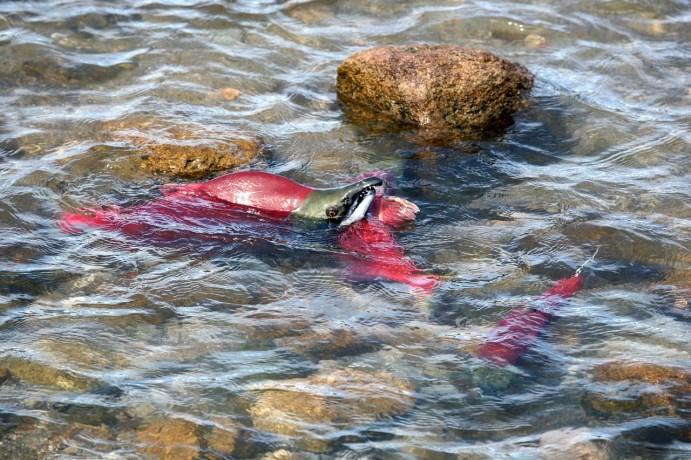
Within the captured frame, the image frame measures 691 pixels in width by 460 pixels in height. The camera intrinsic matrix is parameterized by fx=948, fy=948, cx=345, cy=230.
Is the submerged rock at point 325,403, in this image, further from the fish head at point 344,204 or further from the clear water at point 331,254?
the fish head at point 344,204

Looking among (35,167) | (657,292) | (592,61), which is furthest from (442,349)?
(592,61)

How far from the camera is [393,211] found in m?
6.92

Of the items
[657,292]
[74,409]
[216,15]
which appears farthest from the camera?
[216,15]

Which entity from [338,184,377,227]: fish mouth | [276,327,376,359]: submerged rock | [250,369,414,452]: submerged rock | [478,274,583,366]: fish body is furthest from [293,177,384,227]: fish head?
[250,369,414,452]: submerged rock

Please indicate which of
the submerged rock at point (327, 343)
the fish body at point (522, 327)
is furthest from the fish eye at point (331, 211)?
the fish body at point (522, 327)

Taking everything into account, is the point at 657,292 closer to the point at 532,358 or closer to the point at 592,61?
the point at 532,358

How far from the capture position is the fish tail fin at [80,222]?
675 centimetres

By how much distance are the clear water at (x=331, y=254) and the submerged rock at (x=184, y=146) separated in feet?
0.43

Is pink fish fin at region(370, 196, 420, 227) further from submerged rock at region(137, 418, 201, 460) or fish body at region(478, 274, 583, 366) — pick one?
submerged rock at region(137, 418, 201, 460)

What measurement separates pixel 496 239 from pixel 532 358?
1.41m

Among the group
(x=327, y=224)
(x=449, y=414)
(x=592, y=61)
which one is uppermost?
(x=592, y=61)

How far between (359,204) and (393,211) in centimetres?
37

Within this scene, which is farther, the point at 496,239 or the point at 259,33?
the point at 259,33

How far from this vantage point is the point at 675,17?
10461 mm
